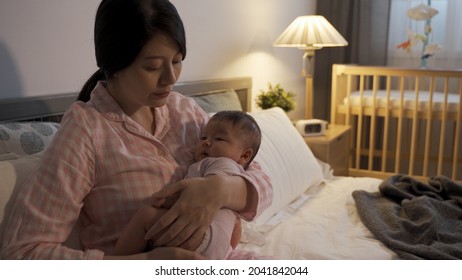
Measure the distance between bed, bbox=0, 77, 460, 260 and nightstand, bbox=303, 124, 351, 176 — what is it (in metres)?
0.31

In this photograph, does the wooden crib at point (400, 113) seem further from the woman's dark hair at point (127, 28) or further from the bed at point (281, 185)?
the woman's dark hair at point (127, 28)

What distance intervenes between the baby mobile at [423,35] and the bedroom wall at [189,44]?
2.45ft

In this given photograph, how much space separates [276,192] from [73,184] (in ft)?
3.05

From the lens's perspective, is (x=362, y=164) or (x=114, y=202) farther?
(x=362, y=164)

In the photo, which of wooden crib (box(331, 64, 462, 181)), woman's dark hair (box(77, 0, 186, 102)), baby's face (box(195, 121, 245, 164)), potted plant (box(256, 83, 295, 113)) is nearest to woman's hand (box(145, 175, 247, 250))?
baby's face (box(195, 121, 245, 164))

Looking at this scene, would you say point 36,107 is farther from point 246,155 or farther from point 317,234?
point 317,234

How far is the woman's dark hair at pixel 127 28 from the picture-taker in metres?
0.91

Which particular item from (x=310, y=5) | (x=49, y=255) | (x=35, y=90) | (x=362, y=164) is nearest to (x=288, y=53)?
(x=310, y=5)

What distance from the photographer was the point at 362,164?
12.8 feet

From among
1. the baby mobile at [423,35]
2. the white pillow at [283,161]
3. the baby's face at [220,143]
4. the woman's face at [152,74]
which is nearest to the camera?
the woman's face at [152,74]

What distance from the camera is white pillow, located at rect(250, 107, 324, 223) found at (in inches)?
66.7

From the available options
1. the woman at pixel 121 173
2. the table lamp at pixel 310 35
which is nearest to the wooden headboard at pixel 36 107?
the woman at pixel 121 173

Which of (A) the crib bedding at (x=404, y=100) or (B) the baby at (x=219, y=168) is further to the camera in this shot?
(A) the crib bedding at (x=404, y=100)
